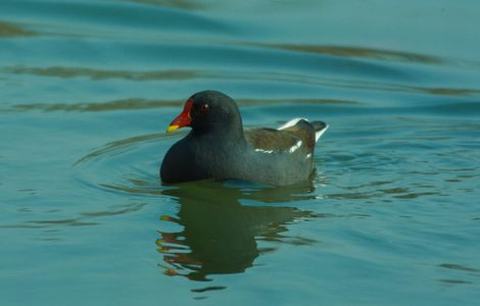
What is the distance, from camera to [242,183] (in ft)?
36.8

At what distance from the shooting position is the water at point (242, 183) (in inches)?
352

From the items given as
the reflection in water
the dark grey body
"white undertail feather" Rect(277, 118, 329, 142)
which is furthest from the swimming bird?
the reflection in water

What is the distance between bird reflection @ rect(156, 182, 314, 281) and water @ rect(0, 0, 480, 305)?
0.02m

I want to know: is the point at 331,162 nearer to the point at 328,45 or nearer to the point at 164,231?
the point at 164,231

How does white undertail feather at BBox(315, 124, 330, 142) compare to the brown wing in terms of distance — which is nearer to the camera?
the brown wing

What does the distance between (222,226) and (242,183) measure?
1.05m

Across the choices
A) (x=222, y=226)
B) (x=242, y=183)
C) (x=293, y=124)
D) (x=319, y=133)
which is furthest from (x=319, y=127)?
(x=222, y=226)

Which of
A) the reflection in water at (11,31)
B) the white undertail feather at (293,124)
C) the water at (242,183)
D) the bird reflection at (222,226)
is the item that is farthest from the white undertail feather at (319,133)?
the reflection in water at (11,31)

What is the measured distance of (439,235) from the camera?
9969 millimetres

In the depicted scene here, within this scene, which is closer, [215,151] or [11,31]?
[215,151]

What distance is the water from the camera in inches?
352

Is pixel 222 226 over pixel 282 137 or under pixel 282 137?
under

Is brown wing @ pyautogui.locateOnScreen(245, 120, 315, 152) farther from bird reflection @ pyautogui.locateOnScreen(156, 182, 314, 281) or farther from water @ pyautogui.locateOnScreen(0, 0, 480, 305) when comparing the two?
bird reflection @ pyautogui.locateOnScreen(156, 182, 314, 281)

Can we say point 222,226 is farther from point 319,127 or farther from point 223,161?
point 319,127
